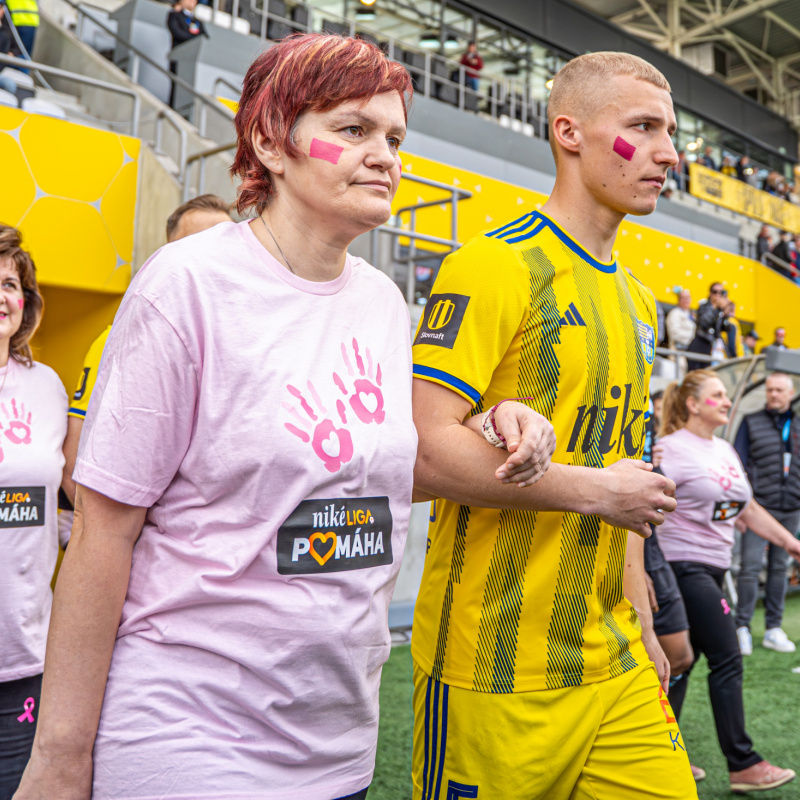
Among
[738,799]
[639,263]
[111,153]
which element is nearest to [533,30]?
[639,263]

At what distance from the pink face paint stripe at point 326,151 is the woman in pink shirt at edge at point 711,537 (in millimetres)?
2684

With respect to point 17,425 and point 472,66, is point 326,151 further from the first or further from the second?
point 472,66

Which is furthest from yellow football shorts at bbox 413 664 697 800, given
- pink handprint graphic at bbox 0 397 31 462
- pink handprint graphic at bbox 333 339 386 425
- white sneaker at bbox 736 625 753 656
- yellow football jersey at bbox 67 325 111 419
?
white sneaker at bbox 736 625 753 656

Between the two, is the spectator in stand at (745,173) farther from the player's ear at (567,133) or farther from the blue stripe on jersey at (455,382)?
the blue stripe on jersey at (455,382)

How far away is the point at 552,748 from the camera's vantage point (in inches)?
56.5

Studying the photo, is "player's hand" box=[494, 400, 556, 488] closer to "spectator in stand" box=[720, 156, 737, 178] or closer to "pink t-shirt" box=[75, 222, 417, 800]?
"pink t-shirt" box=[75, 222, 417, 800]

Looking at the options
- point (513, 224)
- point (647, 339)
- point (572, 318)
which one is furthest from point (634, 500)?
point (513, 224)

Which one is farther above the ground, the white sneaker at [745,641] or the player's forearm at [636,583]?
the player's forearm at [636,583]

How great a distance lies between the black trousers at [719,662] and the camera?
10.2 ft

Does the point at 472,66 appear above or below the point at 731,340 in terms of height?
above

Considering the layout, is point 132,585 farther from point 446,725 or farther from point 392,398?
point 446,725

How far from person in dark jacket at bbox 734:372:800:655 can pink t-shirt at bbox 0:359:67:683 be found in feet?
15.9

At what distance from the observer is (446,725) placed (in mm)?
1507

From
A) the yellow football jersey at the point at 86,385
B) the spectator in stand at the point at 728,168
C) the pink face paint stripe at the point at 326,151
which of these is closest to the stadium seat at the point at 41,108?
the yellow football jersey at the point at 86,385
